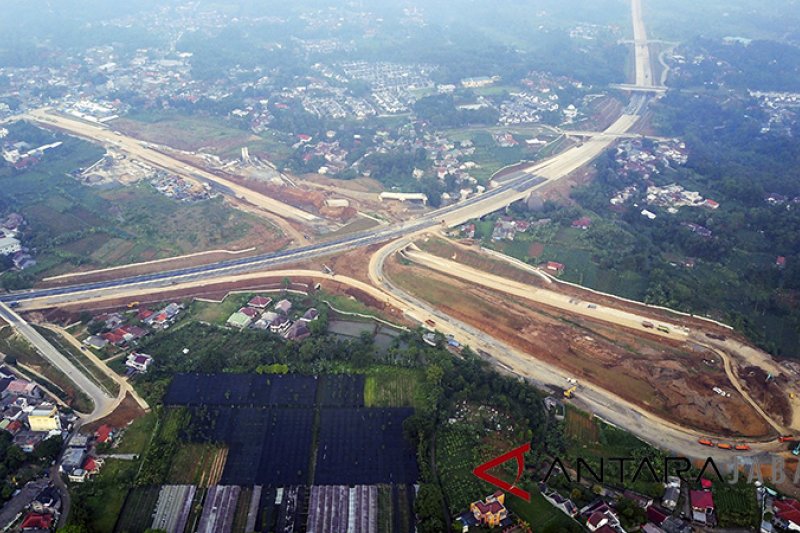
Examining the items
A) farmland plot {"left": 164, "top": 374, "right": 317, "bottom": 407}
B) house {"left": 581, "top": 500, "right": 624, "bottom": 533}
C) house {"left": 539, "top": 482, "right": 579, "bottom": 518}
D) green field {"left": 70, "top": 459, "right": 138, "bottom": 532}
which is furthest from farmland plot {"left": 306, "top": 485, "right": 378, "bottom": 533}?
house {"left": 581, "top": 500, "right": 624, "bottom": 533}

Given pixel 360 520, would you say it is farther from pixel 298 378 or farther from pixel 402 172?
pixel 402 172

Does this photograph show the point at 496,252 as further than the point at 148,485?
Yes

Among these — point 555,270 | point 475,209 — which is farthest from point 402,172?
point 555,270

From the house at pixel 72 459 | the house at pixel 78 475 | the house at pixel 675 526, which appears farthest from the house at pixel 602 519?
the house at pixel 72 459

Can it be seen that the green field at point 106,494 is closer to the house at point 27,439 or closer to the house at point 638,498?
the house at point 27,439

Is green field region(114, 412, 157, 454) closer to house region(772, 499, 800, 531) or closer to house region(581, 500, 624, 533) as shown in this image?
house region(581, 500, 624, 533)

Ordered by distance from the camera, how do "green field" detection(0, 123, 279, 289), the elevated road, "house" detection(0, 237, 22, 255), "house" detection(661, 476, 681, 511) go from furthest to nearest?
the elevated road, "green field" detection(0, 123, 279, 289), "house" detection(0, 237, 22, 255), "house" detection(661, 476, 681, 511)
